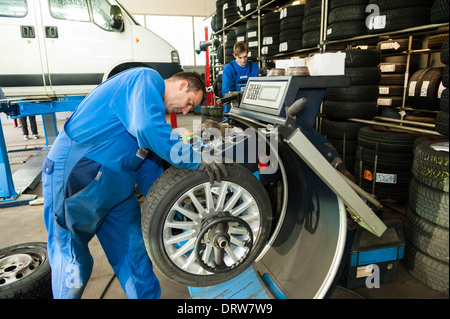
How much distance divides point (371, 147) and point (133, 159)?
88.0 inches

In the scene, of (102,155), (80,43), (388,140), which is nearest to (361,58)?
(388,140)

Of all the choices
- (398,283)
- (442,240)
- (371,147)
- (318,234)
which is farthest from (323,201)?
(371,147)

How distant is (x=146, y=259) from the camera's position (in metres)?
1.75

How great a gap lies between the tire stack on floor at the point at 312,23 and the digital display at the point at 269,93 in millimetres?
2556

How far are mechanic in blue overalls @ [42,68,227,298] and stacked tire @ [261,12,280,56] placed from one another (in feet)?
12.1

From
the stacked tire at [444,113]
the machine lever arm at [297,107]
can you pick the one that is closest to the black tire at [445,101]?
the stacked tire at [444,113]

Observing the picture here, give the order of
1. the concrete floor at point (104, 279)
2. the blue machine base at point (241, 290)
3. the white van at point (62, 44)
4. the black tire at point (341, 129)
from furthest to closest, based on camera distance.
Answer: the white van at point (62, 44)
the black tire at point (341, 129)
the concrete floor at point (104, 279)
the blue machine base at point (241, 290)

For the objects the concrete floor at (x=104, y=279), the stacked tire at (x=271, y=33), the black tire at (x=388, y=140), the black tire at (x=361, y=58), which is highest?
the stacked tire at (x=271, y=33)

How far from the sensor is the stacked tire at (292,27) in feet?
13.7

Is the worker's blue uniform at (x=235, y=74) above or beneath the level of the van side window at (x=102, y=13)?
beneath

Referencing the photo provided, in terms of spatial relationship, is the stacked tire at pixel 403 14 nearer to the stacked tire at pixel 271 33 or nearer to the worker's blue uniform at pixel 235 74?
the worker's blue uniform at pixel 235 74

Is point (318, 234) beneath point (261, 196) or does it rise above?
beneath
